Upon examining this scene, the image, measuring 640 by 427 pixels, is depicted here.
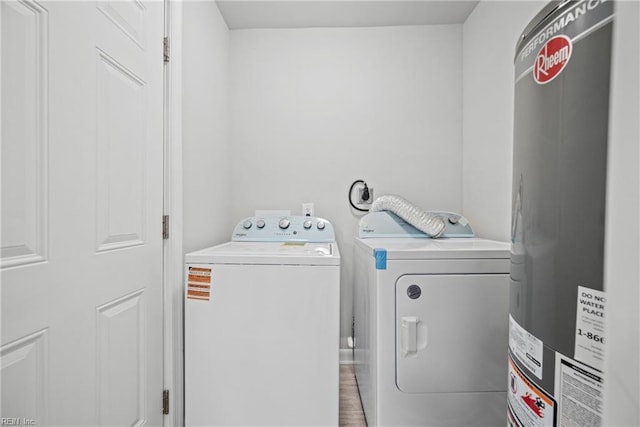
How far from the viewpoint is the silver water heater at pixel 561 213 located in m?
0.40

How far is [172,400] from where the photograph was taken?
130 cm

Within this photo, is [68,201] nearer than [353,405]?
Yes

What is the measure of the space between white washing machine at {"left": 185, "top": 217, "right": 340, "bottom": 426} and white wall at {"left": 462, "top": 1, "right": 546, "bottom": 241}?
43.7 inches

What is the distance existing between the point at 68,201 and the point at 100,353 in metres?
0.50

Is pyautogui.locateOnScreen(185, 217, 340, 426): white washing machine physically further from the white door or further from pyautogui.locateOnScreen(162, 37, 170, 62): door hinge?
pyautogui.locateOnScreen(162, 37, 170, 62): door hinge

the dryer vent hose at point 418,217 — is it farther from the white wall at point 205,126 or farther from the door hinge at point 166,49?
the door hinge at point 166,49

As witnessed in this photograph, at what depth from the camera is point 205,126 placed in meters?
1.72

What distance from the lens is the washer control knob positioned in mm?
2000

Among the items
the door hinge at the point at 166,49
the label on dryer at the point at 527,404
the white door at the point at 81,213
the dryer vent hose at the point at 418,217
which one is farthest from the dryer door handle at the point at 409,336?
the door hinge at the point at 166,49

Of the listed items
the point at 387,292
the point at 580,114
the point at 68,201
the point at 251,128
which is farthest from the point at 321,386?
the point at 251,128

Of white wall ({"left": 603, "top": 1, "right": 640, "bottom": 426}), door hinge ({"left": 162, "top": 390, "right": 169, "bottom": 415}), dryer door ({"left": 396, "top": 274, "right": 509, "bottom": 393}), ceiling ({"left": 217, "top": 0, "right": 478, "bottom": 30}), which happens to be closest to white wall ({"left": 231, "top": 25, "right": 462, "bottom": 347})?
ceiling ({"left": 217, "top": 0, "right": 478, "bottom": 30})

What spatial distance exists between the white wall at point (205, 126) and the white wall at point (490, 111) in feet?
5.49

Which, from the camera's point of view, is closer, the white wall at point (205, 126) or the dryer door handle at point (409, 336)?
the dryer door handle at point (409, 336)

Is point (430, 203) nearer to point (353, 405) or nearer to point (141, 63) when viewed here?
point (353, 405)
